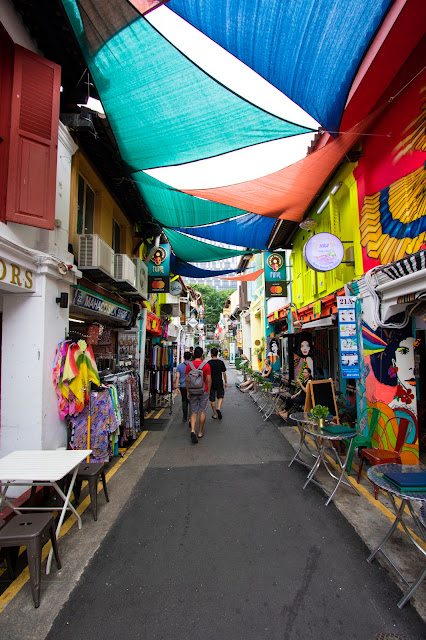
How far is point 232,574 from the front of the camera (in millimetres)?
2609

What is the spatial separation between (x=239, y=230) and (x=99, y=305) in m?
4.38

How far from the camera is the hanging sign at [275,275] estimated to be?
10.8 metres

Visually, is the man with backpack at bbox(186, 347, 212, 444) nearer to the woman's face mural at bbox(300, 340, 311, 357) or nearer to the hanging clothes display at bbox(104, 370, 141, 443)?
the hanging clothes display at bbox(104, 370, 141, 443)

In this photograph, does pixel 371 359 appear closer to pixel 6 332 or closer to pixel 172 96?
pixel 172 96

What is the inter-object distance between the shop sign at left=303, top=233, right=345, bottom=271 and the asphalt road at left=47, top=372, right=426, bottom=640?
147 inches

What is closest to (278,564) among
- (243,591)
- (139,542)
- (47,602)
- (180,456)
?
(243,591)

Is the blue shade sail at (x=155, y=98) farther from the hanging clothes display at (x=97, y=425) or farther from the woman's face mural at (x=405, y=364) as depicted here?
the hanging clothes display at (x=97, y=425)

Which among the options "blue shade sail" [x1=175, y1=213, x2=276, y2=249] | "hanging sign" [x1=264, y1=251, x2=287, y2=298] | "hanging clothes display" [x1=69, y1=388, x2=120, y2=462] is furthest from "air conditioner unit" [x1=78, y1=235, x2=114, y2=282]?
"hanging sign" [x1=264, y1=251, x2=287, y2=298]

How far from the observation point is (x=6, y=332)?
3.98 meters

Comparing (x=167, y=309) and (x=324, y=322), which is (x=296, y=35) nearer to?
(x=324, y=322)

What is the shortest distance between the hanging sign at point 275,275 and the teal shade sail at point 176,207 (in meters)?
4.12

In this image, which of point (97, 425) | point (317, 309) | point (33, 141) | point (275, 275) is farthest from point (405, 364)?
point (275, 275)

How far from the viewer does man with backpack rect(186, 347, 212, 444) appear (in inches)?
247

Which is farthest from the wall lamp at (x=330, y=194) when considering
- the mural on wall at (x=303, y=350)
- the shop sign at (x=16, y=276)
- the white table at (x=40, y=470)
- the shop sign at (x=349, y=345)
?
the white table at (x=40, y=470)
